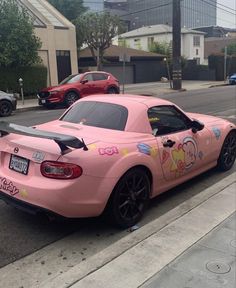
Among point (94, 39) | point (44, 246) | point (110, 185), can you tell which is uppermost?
point (94, 39)

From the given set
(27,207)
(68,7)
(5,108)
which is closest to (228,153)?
(27,207)

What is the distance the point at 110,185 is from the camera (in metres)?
4.16

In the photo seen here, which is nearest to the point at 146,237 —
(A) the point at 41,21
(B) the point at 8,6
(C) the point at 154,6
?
(B) the point at 8,6

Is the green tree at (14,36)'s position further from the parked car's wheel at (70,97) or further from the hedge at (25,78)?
the parked car's wheel at (70,97)

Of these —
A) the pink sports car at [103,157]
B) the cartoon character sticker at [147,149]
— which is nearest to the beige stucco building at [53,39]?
the pink sports car at [103,157]

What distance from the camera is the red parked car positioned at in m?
19.2

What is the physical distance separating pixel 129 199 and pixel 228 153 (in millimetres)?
2761

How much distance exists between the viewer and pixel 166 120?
540 cm

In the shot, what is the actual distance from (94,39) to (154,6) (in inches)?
705

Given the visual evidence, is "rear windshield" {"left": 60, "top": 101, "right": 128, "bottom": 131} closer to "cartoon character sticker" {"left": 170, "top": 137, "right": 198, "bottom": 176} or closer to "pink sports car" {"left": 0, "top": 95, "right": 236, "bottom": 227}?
"pink sports car" {"left": 0, "top": 95, "right": 236, "bottom": 227}

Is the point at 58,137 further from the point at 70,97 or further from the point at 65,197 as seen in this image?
the point at 70,97

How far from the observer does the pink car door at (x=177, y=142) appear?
199 inches

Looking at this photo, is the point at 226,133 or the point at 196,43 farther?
the point at 196,43

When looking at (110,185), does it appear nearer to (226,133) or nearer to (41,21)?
(226,133)
